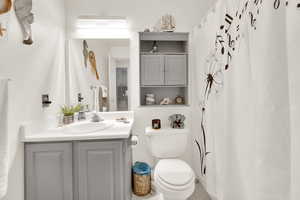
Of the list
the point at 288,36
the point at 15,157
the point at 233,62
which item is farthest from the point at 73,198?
the point at 288,36

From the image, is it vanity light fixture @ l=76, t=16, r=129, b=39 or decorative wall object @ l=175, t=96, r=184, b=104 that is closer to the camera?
vanity light fixture @ l=76, t=16, r=129, b=39

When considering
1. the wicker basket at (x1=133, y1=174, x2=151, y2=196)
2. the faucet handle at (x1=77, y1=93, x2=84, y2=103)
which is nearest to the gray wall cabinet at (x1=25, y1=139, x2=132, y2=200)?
the wicker basket at (x1=133, y1=174, x2=151, y2=196)

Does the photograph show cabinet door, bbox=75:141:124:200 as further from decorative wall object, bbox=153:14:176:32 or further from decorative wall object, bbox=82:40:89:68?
decorative wall object, bbox=153:14:176:32

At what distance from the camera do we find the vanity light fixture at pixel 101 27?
2236 mm

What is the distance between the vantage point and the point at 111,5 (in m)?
2.33

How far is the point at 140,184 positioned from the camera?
6.31 feet

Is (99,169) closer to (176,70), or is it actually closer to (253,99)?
(253,99)

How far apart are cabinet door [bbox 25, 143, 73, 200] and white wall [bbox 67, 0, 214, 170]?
1070 millimetres

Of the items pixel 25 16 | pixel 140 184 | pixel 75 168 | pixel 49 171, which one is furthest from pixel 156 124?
pixel 25 16

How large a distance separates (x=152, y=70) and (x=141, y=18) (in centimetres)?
67

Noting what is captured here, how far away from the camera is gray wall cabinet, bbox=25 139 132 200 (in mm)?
1386

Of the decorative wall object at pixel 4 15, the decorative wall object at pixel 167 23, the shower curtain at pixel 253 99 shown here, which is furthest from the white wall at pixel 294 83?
the decorative wall object at pixel 167 23

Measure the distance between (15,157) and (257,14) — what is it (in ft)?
5.70

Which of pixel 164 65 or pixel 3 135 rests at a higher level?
pixel 164 65
